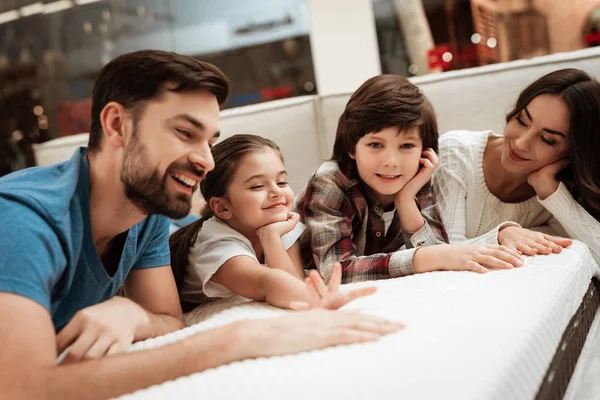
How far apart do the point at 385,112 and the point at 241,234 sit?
1.09 feet

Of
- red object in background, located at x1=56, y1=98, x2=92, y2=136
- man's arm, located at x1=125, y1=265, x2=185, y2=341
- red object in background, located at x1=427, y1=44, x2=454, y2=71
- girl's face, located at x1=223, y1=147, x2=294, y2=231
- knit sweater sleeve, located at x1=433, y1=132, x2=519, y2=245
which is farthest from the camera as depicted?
red object in background, located at x1=56, y1=98, x2=92, y2=136

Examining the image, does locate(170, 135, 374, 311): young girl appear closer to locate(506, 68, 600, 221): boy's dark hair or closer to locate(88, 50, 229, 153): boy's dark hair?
locate(88, 50, 229, 153): boy's dark hair

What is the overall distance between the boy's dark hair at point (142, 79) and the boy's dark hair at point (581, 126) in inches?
29.5

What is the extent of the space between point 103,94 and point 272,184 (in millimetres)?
367

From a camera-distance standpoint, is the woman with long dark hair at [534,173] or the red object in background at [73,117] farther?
the red object in background at [73,117]

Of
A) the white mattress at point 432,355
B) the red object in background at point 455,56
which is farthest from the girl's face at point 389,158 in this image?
the red object in background at point 455,56

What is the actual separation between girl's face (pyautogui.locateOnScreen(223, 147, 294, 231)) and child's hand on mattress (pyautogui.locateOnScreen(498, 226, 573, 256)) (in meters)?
0.40

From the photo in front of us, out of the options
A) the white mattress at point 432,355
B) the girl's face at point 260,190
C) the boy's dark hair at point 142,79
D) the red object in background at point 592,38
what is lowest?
the white mattress at point 432,355

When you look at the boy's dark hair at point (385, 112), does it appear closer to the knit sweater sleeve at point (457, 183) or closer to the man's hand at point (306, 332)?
the knit sweater sleeve at point (457, 183)

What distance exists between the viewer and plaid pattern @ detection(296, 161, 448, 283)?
3.57ft

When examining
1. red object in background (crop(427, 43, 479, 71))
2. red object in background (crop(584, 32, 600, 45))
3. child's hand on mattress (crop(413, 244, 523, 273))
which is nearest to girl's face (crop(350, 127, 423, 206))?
child's hand on mattress (crop(413, 244, 523, 273))

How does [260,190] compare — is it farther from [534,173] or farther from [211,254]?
[534,173]

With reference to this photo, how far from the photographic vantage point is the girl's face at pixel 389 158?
3.64 feet

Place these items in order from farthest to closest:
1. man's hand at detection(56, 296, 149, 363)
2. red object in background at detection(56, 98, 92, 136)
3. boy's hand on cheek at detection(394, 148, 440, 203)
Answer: red object in background at detection(56, 98, 92, 136) → boy's hand on cheek at detection(394, 148, 440, 203) → man's hand at detection(56, 296, 149, 363)
